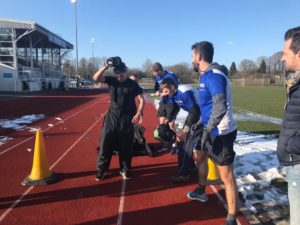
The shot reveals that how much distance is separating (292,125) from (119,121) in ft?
12.9

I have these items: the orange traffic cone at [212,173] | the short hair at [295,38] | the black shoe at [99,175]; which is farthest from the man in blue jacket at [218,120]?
the black shoe at [99,175]

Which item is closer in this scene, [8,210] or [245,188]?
[8,210]

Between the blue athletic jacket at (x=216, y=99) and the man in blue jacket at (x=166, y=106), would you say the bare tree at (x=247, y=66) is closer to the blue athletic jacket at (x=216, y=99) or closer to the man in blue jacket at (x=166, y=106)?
the man in blue jacket at (x=166, y=106)

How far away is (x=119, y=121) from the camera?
6375 millimetres

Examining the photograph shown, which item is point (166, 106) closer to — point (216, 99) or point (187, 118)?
point (187, 118)

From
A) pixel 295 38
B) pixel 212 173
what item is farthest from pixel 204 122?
pixel 212 173

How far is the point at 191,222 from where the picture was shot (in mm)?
4660

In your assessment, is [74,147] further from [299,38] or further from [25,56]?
[25,56]

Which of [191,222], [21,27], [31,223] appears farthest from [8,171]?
[21,27]

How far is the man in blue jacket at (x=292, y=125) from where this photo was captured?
2.77m

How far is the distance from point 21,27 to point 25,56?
1228 cm

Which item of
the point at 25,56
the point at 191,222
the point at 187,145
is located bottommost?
the point at 191,222

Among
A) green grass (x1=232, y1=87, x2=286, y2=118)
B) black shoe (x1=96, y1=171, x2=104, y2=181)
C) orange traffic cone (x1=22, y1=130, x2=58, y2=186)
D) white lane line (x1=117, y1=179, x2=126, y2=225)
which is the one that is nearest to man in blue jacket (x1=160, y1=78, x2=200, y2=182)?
white lane line (x1=117, y1=179, x2=126, y2=225)

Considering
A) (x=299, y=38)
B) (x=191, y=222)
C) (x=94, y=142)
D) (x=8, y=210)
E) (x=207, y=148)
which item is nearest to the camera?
(x=299, y=38)
